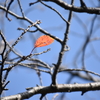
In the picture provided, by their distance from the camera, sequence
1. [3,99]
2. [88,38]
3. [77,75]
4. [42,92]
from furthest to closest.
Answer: [77,75]
[88,38]
[42,92]
[3,99]

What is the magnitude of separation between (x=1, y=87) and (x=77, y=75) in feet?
7.83

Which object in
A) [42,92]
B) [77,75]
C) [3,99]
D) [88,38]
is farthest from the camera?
[77,75]

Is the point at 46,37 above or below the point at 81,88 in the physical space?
above

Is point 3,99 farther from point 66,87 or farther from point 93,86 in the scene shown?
point 93,86

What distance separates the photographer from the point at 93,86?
1175 mm


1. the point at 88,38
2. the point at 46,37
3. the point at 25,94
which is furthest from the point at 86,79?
the point at 25,94

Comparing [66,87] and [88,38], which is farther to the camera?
[88,38]

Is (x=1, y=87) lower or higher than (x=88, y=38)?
higher

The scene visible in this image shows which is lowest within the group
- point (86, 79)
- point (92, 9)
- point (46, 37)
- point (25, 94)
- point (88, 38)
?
point (86, 79)

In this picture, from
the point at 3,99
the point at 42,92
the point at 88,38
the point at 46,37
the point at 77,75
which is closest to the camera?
the point at 3,99

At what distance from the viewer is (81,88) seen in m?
1.17

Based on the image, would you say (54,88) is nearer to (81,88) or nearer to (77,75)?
(81,88)

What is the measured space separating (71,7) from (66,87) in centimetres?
51

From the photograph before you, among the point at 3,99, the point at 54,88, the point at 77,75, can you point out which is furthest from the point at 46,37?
the point at 77,75
